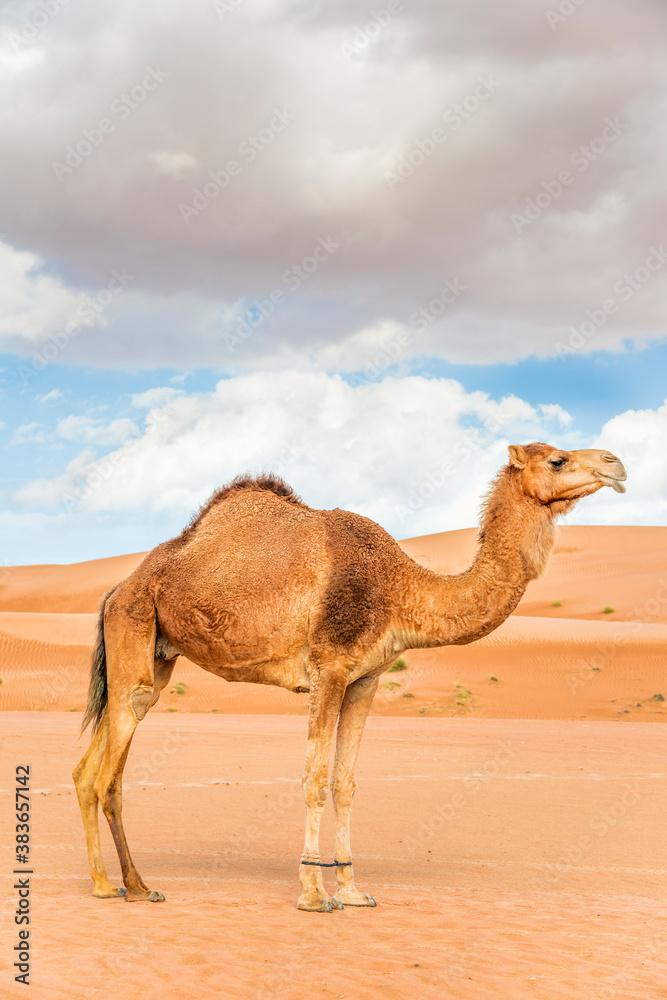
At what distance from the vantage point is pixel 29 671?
1401 inches

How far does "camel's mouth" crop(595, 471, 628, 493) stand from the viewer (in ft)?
24.6

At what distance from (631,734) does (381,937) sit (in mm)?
19196

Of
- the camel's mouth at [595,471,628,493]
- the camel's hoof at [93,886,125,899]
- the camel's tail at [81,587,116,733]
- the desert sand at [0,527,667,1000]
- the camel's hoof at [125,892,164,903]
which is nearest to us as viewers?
the desert sand at [0,527,667,1000]

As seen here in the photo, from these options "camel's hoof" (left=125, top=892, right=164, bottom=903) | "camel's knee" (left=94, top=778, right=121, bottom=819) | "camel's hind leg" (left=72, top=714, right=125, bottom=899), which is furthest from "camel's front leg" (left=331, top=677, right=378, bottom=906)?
"camel's hind leg" (left=72, top=714, right=125, bottom=899)

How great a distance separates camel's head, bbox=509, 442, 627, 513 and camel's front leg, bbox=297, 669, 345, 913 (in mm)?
2246

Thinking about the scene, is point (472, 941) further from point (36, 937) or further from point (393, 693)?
point (393, 693)

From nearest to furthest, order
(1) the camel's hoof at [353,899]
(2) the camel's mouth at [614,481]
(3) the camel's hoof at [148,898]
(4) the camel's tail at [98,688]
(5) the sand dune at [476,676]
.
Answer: (2) the camel's mouth at [614,481], (1) the camel's hoof at [353,899], (3) the camel's hoof at [148,898], (4) the camel's tail at [98,688], (5) the sand dune at [476,676]

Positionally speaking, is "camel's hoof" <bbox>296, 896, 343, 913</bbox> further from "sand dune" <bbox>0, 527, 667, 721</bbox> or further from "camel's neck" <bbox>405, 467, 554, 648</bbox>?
"sand dune" <bbox>0, 527, 667, 721</bbox>

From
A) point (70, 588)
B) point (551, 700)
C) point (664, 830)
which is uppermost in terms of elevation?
point (70, 588)

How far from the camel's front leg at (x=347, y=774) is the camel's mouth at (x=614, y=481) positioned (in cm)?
258

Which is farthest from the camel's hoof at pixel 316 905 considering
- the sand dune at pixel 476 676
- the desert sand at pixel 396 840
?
the sand dune at pixel 476 676

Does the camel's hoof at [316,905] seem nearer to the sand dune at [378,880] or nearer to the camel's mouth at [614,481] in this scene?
the sand dune at [378,880]

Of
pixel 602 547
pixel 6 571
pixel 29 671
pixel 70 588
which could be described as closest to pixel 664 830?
pixel 29 671

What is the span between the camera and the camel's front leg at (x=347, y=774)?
26.3 feet
